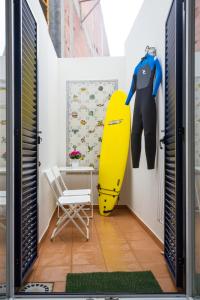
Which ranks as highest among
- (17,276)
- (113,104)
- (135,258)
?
(113,104)

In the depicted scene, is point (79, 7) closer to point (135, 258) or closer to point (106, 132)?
point (106, 132)

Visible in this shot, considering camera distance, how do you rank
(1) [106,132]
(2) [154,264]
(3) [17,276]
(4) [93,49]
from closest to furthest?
(3) [17,276] < (2) [154,264] < (1) [106,132] < (4) [93,49]

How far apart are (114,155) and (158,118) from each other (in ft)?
4.88

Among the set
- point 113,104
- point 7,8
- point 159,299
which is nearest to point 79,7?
point 113,104

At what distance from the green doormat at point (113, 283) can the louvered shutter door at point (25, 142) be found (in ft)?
1.26

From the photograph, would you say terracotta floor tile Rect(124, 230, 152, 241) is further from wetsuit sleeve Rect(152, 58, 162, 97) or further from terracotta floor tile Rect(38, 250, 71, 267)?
wetsuit sleeve Rect(152, 58, 162, 97)

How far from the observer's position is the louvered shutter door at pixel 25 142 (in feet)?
6.16

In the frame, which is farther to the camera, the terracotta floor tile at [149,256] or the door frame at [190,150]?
the terracotta floor tile at [149,256]

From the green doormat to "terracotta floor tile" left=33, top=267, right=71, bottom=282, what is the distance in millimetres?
70

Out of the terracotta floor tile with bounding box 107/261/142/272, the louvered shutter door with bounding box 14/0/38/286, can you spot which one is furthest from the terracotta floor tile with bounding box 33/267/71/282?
the terracotta floor tile with bounding box 107/261/142/272

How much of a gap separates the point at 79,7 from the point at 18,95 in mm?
5860

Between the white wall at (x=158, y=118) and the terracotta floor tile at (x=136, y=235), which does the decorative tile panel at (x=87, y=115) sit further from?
the terracotta floor tile at (x=136, y=235)

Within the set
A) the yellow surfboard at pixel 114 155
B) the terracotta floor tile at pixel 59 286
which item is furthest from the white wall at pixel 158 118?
the terracotta floor tile at pixel 59 286

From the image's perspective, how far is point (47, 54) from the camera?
3.64 meters
